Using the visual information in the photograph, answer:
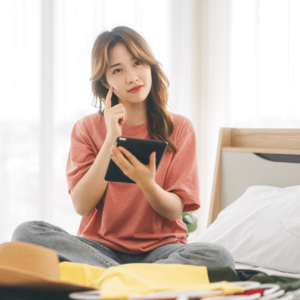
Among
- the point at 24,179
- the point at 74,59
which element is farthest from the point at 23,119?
the point at 74,59

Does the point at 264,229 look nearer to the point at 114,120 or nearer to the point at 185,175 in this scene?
the point at 185,175

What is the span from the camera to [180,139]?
4.39 ft

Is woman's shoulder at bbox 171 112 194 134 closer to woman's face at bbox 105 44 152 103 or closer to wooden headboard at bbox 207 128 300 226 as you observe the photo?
woman's face at bbox 105 44 152 103

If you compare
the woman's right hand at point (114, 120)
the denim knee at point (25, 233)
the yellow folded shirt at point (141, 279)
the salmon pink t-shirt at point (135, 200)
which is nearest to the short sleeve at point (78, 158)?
the salmon pink t-shirt at point (135, 200)

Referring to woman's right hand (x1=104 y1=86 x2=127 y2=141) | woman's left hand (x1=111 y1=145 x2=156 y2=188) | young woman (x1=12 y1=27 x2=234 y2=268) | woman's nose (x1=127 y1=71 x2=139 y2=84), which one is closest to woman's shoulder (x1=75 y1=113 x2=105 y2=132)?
young woman (x1=12 y1=27 x2=234 y2=268)

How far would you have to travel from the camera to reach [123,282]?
71 centimetres

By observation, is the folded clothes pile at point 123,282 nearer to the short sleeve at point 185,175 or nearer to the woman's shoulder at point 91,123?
the short sleeve at point 185,175

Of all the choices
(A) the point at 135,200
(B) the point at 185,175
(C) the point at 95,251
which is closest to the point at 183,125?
(B) the point at 185,175

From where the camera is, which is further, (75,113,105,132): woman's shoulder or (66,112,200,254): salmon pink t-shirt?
(75,113,105,132): woman's shoulder

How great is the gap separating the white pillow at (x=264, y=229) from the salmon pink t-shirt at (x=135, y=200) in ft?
0.86

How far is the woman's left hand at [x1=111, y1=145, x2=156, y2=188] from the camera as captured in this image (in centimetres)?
104

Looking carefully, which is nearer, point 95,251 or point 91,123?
point 95,251

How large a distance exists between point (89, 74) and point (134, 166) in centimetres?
127

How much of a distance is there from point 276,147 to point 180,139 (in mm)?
662
